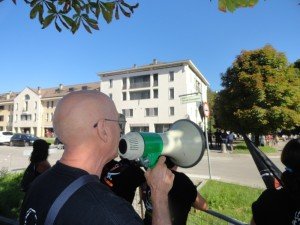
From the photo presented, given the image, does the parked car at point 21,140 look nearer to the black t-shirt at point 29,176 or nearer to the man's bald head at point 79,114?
the black t-shirt at point 29,176

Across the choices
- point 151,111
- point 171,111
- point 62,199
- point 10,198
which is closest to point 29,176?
point 10,198

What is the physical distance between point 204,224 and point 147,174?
180 cm

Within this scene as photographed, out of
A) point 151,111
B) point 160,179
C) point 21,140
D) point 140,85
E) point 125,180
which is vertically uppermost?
point 140,85

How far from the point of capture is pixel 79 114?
1.67 meters

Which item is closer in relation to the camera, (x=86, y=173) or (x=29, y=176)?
(x=86, y=173)

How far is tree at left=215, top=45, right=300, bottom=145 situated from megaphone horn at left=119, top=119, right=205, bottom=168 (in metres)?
24.1

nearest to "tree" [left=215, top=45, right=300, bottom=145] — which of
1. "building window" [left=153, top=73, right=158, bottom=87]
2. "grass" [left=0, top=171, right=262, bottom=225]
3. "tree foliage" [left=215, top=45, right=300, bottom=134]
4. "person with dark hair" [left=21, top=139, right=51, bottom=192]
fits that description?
"tree foliage" [left=215, top=45, right=300, bottom=134]

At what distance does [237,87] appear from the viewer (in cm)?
2870

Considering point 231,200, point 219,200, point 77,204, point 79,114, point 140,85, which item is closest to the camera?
point 77,204

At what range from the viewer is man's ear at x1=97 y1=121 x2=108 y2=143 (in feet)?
5.49

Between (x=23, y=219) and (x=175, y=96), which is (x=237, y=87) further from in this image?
(x=23, y=219)

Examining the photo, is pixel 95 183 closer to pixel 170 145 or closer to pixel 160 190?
pixel 160 190

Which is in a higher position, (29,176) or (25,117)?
(25,117)

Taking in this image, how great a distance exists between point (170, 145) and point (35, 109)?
2776 inches
